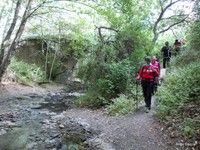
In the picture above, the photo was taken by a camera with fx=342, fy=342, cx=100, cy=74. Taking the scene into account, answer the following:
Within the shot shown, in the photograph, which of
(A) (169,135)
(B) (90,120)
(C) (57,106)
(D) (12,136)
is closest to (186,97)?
(A) (169,135)

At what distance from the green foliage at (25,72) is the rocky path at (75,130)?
6515 mm

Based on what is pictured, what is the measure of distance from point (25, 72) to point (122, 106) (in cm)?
1180

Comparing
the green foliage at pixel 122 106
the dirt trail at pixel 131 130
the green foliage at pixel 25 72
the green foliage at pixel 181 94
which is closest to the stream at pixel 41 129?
the dirt trail at pixel 131 130

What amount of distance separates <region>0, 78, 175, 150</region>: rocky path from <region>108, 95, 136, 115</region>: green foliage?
35cm

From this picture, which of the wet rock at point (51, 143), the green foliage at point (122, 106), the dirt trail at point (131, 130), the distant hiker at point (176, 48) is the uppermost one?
the distant hiker at point (176, 48)

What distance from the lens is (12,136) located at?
993 centimetres

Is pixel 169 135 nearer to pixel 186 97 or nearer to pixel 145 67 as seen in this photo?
pixel 186 97

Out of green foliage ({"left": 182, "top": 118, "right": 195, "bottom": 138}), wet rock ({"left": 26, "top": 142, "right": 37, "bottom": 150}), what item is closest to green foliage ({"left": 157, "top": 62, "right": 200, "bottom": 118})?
green foliage ({"left": 182, "top": 118, "right": 195, "bottom": 138})

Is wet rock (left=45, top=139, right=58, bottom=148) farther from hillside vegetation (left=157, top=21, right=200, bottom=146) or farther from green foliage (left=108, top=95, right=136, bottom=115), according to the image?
green foliage (left=108, top=95, right=136, bottom=115)

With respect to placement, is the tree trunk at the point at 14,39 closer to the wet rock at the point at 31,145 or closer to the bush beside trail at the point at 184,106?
the bush beside trail at the point at 184,106

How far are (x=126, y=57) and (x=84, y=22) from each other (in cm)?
387

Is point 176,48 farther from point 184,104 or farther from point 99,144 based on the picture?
point 99,144

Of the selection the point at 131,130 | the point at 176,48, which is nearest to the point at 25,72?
the point at 176,48

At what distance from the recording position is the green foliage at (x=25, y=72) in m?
21.8
